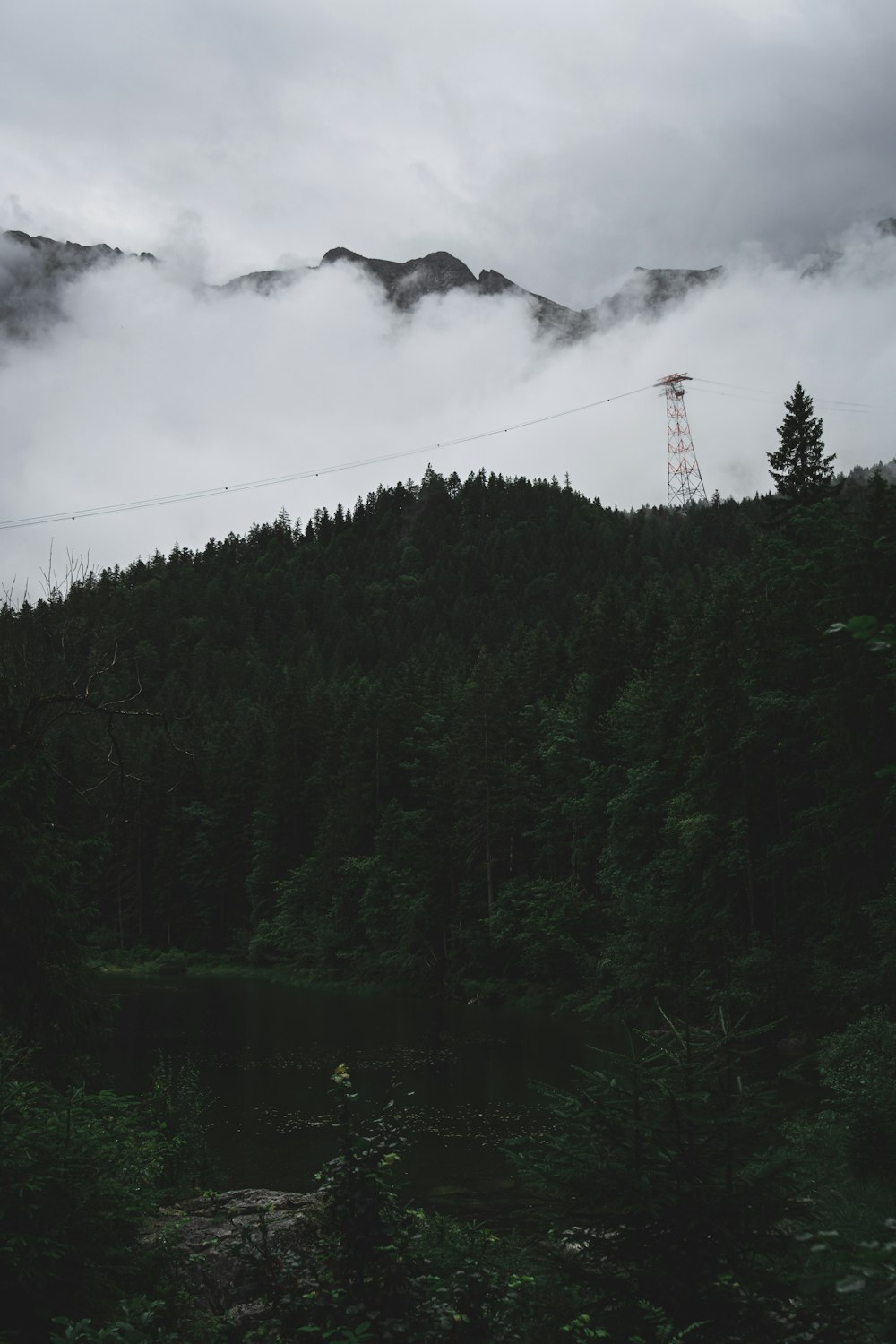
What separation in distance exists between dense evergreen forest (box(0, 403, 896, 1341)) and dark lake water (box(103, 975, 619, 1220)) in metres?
4.14

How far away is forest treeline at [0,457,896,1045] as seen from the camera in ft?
43.3

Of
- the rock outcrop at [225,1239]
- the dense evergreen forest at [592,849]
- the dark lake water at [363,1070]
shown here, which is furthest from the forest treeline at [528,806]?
the dark lake water at [363,1070]

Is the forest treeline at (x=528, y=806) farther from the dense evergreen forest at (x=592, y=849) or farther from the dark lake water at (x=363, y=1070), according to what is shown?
the dark lake water at (x=363, y=1070)

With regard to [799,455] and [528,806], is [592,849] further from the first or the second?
[799,455]

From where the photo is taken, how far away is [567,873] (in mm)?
53875

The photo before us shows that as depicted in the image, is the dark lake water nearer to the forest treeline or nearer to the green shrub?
the forest treeline

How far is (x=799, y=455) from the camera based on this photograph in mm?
38969

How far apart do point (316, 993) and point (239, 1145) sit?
35.4 meters

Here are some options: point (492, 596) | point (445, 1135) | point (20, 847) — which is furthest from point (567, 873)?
point (492, 596)

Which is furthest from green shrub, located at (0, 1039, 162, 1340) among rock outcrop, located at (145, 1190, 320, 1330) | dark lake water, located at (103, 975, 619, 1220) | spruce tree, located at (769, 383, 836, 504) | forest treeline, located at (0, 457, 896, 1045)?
spruce tree, located at (769, 383, 836, 504)

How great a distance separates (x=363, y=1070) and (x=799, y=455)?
28.2 meters

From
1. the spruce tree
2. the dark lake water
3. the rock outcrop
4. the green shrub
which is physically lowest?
the dark lake water

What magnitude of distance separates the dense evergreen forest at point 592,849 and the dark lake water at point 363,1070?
414cm

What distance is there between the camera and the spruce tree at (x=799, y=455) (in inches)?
1502
